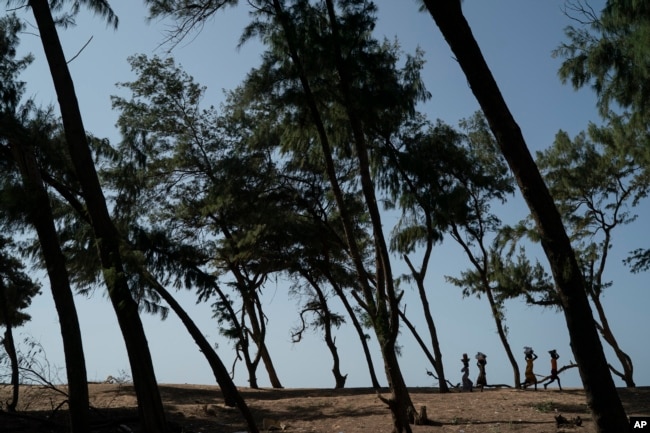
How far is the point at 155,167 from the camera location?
2170cm

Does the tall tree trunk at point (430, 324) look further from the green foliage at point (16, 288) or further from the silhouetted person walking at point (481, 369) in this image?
the green foliage at point (16, 288)

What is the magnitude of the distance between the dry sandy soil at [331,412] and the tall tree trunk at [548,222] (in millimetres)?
4927

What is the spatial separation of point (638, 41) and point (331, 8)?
5.87 meters

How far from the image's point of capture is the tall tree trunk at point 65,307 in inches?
432

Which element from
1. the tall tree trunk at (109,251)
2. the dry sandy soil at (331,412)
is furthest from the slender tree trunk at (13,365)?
the tall tree trunk at (109,251)

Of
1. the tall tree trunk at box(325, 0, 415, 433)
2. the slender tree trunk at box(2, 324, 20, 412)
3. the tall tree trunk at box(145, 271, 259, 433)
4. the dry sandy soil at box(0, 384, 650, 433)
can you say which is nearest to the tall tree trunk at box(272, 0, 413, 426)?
the tall tree trunk at box(325, 0, 415, 433)

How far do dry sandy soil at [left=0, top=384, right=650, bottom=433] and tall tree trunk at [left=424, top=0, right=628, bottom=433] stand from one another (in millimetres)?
4927

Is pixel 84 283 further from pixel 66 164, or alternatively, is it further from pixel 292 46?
pixel 292 46

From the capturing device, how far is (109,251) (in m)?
10.3

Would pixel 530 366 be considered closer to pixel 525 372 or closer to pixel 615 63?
pixel 525 372

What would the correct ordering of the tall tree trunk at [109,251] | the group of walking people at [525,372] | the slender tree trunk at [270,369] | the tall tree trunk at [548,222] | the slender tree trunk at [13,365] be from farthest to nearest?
the slender tree trunk at [270,369] → the group of walking people at [525,372] → the slender tree trunk at [13,365] → the tall tree trunk at [109,251] → the tall tree trunk at [548,222]

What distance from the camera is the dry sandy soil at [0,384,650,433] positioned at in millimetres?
12172

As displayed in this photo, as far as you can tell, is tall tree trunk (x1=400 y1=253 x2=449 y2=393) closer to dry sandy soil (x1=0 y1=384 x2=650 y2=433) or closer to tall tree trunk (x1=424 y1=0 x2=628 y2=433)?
dry sandy soil (x1=0 y1=384 x2=650 y2=433)

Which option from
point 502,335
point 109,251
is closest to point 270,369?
point 502,335
